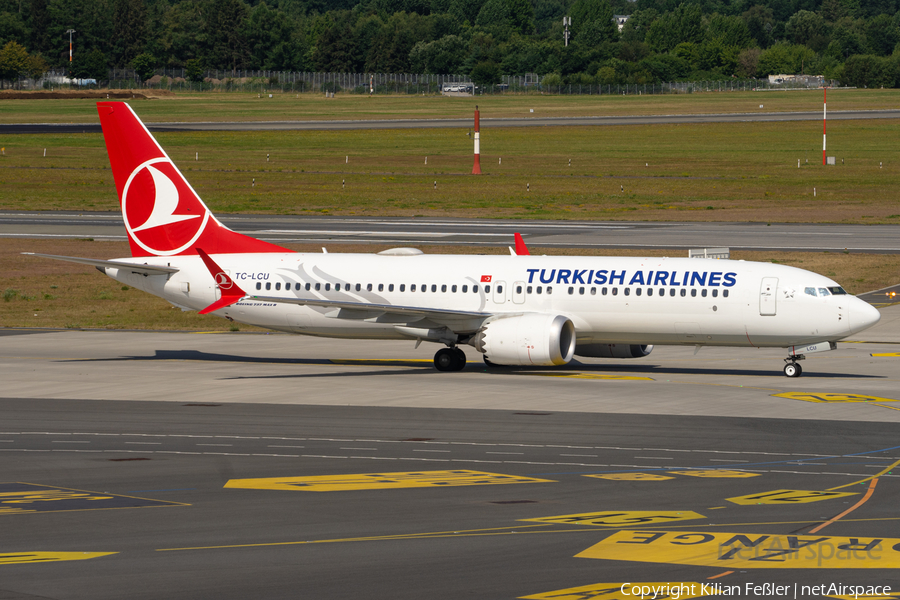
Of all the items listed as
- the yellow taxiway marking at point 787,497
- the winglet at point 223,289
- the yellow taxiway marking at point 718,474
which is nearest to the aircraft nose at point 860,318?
the yellow taxiway marking at point 718,474

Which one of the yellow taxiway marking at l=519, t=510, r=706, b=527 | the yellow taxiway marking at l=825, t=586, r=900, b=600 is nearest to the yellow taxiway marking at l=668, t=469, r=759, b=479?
the yellow taxiway marking at l=519, t=510, r=706, b=527

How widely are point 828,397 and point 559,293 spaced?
1030cm

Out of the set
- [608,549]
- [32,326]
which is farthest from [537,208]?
[608,549]

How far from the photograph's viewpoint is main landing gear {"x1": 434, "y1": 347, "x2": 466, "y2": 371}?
44219 millimetres

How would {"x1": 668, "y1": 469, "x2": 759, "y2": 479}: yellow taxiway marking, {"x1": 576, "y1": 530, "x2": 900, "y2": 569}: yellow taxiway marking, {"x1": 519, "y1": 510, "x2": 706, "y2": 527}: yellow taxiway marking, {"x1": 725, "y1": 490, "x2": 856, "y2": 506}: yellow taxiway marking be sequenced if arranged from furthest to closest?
{"x1": 668, "y1": 469, "x2": 759, "y2": 479}: yellow taxiway marking < {"x1": 725, "y1": 490, "x2": 856, "y2": 506}: yellow taxiway marking < {"x1": 519, "y1": 510, "x2": 706, "y2": 527}: yellow taxiway marking < {"x1": 576, "y1": 530, "x2": 900, "y2": 569}: yellow taxiway marking

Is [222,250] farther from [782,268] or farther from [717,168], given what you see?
[717,168]

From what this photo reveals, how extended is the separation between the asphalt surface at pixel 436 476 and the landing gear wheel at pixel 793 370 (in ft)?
3.36

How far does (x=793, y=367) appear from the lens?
4228cm

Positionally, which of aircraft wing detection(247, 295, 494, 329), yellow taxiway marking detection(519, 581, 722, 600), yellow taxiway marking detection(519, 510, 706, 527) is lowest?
yellow taxiway marking detection(519, 510, 706, 527)

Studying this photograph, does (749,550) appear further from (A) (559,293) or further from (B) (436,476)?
(A) (559,293)

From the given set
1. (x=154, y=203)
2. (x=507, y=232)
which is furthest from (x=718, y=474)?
(x=507, y=232)

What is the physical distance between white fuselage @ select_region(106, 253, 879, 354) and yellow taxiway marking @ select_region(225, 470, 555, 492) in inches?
642

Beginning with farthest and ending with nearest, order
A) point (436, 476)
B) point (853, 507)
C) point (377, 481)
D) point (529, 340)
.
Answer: point (529, 340) → point (436, 476) → point (377, 481) → point (853, 507)

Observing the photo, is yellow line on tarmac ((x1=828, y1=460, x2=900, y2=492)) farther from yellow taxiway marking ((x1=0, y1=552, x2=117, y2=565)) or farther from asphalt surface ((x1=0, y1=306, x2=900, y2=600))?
yellow taxiway marking ((x1=0, y1=552, x2=117, y2=565))
